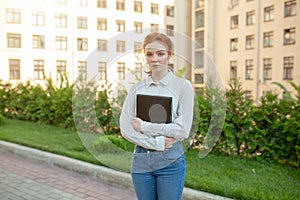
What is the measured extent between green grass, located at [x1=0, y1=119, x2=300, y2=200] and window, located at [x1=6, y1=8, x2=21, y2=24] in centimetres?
3313

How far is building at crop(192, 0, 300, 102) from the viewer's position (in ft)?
98.8

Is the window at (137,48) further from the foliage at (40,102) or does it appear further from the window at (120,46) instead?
the foliage at (40,102)

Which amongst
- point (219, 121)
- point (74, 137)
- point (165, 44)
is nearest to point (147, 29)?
point (165, 44)

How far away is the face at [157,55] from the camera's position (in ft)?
6.81

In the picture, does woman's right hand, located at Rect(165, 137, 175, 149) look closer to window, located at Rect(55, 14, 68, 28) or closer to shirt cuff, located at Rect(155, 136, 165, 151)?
shirt cuff, located at Rect(155, 136, 165, 151)

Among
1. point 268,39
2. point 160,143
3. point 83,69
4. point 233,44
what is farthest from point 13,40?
point 160,143

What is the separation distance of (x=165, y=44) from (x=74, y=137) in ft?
22.2

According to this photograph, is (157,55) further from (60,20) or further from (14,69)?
(60,20)

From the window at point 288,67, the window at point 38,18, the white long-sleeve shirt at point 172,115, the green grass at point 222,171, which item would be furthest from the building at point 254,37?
the white long-sleeve shirt at point 172,115

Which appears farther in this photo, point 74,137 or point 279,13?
point 279,13

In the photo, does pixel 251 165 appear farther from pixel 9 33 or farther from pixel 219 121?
pixel 9 33

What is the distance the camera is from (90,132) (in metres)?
3.30

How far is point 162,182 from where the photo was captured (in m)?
2.23

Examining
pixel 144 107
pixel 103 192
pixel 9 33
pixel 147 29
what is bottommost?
pixel 103 192
